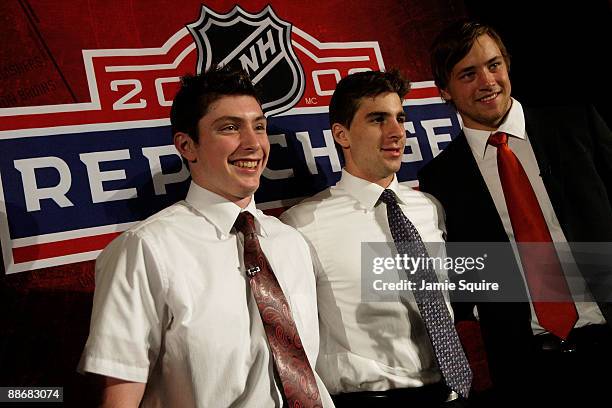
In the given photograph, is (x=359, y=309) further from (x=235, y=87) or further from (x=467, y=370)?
(x=235, y=87)

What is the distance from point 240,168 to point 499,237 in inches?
37.3

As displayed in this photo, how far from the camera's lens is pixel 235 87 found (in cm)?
186

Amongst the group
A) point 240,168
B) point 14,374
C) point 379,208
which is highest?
point 240,168

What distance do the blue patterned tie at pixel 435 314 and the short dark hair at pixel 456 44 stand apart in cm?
58

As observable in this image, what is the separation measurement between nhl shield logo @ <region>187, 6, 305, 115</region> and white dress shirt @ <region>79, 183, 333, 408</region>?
85 cm

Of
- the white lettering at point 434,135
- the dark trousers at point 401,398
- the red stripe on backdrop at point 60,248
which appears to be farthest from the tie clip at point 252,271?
the white lettering at point 434,135

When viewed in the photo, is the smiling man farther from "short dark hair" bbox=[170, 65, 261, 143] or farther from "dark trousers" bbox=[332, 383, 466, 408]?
"short dark hair" bbox=[170, 65, 261, 143]

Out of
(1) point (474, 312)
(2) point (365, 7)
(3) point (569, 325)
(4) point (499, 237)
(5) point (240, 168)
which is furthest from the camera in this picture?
(2) point (365, 7)

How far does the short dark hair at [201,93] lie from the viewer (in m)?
1.83

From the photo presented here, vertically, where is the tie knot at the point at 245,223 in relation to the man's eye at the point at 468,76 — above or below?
below

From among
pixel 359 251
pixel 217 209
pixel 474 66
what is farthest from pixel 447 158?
pixel 217 209

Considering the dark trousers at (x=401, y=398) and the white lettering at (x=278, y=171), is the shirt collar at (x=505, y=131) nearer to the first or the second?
the white lettering at (x=278, y=171)

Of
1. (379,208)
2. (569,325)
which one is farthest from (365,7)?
(569,325)

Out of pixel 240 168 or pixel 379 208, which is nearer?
pixel 240 168
